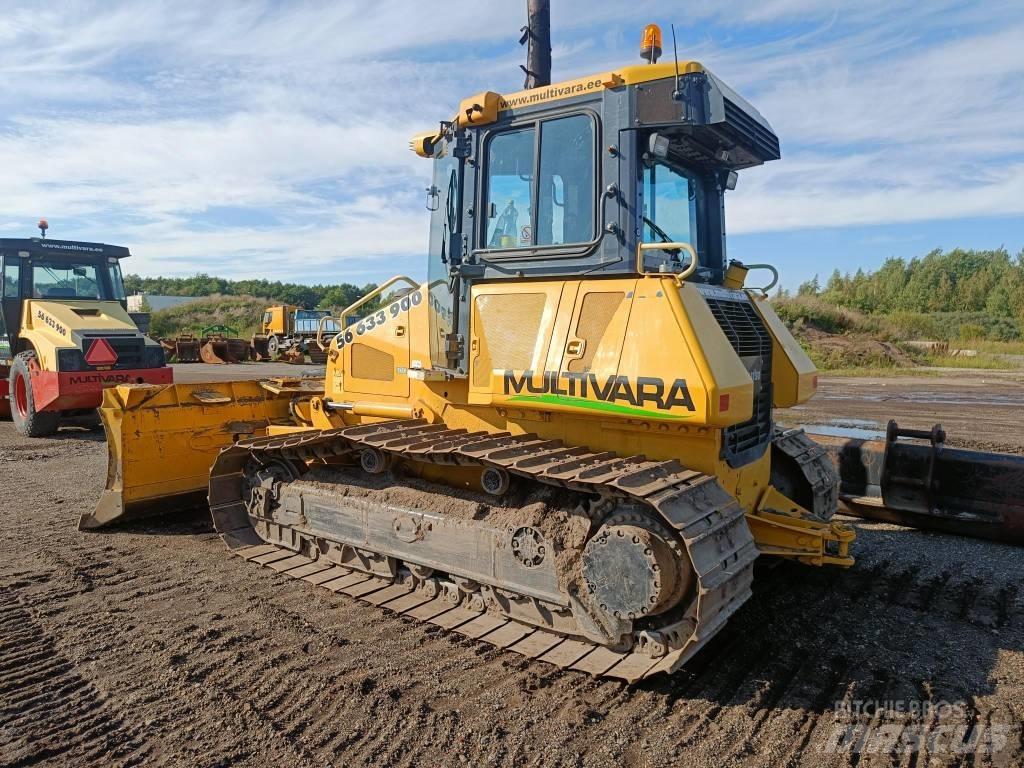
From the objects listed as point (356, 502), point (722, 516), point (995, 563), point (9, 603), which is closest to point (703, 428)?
point (722, 516)

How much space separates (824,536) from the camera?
4.59 metres

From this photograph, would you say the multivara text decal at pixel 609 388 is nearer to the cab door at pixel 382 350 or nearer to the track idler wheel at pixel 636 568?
the track idler wheel at pixel 636 568

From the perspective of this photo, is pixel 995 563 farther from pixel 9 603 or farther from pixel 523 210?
pixel 9 603

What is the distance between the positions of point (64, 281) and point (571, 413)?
1221cm

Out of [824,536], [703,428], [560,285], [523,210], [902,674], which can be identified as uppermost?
[523,210]

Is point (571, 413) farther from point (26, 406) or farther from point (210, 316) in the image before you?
point (210, 316)

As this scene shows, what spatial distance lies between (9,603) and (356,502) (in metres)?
2.42

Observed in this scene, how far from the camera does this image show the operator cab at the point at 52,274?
12508 mm

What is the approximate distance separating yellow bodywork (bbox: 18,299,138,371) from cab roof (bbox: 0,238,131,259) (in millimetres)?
851

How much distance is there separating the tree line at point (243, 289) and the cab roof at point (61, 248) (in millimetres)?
51257

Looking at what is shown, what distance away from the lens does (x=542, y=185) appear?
15.8 feet

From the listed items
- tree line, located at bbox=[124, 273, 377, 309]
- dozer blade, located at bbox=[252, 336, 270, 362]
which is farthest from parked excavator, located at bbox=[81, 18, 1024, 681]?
tree line, located at bbox=[124, 273, 377, 309]

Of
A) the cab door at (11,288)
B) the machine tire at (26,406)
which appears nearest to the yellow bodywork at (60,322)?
the cab door at (11,288)

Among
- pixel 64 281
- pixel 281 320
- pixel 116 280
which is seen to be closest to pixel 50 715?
pixel 64 281
